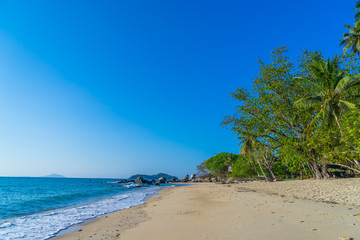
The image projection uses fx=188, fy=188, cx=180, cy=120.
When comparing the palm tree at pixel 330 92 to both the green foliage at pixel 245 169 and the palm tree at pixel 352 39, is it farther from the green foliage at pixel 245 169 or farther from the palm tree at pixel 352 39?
the green foliage at pixel 245 169

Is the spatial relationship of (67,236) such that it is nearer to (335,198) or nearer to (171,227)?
(171,227)

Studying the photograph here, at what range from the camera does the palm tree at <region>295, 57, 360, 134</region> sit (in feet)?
48.2

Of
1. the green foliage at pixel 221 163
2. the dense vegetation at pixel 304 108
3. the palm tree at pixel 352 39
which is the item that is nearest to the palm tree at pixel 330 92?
the dense vegetation at pixel 304 108

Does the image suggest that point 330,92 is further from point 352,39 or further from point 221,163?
point 221,163

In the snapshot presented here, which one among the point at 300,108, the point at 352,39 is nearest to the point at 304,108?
the point at 300,108

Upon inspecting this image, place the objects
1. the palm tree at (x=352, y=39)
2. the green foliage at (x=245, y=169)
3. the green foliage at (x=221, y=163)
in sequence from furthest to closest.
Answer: the green foliage at (x=221, y=163) < the green foliage at (x=245, y=169) < the palm tree at (x=352, y=39)

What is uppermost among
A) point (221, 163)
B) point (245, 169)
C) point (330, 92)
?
point (221, 163)

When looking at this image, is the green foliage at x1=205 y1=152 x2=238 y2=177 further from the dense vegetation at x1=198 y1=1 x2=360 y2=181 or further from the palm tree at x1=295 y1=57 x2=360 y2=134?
the palm tree at x1=295 y1=57 x2=360 y2=134

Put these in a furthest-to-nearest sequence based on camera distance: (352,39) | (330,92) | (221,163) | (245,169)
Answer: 1. (221,163)
2. (245,169)
3. (352,39)
4. (330,92)

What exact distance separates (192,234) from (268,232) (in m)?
2.12

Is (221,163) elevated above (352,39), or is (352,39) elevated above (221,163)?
(352,39)

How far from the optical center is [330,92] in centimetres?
1574

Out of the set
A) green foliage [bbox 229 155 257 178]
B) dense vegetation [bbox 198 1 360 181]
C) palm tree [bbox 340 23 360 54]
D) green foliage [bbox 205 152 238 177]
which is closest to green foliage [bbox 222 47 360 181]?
dense vegetation [bbox 198 1 360 181]

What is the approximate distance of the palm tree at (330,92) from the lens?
14680 mm
